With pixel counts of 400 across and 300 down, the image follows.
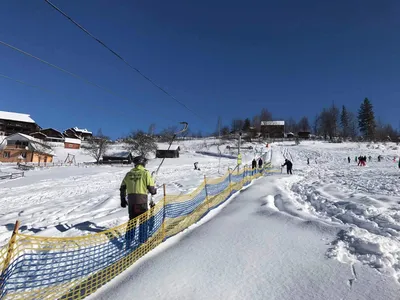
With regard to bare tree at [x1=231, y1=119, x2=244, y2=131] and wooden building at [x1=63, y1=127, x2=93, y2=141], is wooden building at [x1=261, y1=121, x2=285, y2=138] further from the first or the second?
wooden building at [x1=63, y1=127, x2=93, y2=141]

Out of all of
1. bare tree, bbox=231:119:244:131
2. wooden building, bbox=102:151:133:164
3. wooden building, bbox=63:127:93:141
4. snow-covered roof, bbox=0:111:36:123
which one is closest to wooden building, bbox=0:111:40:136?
snow-covered roof, bbox=0:111:36:123

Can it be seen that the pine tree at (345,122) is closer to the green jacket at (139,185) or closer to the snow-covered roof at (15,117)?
the green jacket at (139,185)

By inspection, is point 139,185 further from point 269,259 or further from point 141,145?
point 141,145

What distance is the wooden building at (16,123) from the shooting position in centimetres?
7869

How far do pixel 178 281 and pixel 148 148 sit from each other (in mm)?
58290

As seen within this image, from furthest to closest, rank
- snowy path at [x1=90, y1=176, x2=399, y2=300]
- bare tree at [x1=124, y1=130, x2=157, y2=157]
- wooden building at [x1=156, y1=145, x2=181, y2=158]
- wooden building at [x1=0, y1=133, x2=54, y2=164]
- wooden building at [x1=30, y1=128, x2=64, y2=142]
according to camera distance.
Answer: wooden building at [x1=30, y1=128, x2=64, y2=142] < wooden building at [x1=156, y1=145, x2=181, y2=158] < bare tree at [x1=124, y1=130, x2=157, y2=157] < wooden building at [x1=0, y1=133, x2=54, y2=164] < snowy path at [x1=90, y1=176, x2=399, y2=300]

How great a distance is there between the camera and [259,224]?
5.67 m

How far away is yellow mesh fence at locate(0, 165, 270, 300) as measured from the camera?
3.00m

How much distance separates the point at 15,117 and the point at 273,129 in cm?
9710

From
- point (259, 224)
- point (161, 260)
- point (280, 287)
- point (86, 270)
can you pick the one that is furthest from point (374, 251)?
point (86, 270)

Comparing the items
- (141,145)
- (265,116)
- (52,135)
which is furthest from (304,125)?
(52,135)

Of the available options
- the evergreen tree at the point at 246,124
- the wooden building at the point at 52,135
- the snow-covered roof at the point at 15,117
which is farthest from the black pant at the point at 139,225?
the evergreen tree at the point at 246,124

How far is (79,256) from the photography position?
410cm

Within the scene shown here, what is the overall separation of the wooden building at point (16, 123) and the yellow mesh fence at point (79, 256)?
93.7m
